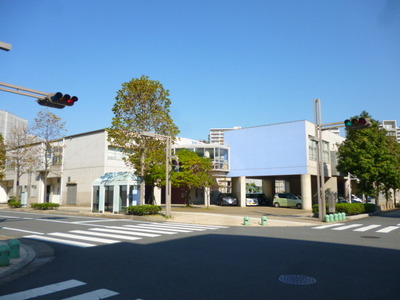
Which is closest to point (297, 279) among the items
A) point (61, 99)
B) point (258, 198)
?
point (61, 99)

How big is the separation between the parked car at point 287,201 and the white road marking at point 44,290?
32331 mm

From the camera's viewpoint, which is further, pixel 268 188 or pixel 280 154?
pixel 268 188

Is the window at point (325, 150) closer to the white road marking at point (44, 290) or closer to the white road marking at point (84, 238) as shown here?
the white road marking at point (84, 238)

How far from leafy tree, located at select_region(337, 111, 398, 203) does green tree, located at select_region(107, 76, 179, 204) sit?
17279 millimetres

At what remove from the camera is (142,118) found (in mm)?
22547

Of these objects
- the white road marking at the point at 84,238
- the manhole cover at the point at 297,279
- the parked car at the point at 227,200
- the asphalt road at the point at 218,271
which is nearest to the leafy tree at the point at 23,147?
the parked car at the point at 227,200

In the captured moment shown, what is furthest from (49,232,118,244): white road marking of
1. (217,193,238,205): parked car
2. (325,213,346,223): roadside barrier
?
(217,193,238,205): parked car

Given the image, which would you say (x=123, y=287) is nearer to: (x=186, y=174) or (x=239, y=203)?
(x=186, y=174)

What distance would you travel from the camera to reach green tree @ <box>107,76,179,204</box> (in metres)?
22.5

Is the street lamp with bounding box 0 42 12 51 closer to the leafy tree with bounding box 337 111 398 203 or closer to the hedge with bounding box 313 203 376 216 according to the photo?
the hedge with bounding box 313 203 376 216

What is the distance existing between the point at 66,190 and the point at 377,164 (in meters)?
32.8

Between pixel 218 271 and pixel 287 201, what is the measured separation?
31689mm

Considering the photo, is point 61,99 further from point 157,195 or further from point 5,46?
point 157,195

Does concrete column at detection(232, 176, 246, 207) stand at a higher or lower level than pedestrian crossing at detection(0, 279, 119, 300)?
higher
